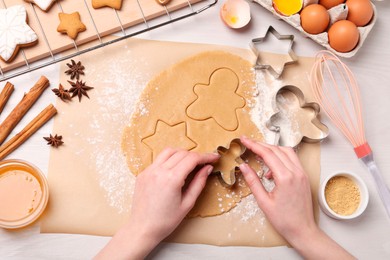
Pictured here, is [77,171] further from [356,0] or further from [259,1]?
[356,0]

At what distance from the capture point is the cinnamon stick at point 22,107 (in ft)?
3.81

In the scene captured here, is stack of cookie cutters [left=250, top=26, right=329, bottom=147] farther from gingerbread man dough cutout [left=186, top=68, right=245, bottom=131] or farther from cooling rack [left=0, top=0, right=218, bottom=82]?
cooling rack [left=0, top=0, right=218, bottom=82]

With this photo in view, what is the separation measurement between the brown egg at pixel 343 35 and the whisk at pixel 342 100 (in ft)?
0.14

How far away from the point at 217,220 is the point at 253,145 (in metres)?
0.21

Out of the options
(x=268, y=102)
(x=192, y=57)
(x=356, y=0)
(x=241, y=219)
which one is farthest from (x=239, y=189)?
(x=356, y=0)

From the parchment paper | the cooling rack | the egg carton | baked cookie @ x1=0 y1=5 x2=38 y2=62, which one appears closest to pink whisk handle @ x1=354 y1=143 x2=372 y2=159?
the parchment paper

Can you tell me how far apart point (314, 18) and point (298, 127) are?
289 mm

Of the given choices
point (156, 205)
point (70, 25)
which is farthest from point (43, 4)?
point (156, 205)

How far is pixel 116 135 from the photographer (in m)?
1.21

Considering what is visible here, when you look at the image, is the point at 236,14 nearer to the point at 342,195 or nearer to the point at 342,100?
the point at 342,100

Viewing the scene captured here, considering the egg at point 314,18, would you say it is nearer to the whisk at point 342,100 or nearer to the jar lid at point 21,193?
the whisk at point 342,100

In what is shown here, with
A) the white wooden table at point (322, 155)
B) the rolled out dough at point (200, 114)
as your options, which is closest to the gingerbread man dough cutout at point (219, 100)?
the rolled out dough at point (200, 114)

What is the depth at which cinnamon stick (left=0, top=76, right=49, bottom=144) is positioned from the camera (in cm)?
116

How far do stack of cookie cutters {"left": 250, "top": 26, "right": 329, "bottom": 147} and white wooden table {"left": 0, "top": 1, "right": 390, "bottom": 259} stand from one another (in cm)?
3
